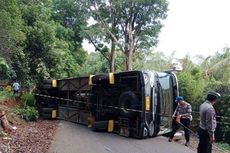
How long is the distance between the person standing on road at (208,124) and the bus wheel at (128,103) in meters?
5.11

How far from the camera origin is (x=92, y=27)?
3378cm

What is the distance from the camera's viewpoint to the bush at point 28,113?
58.9ft

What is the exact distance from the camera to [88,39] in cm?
3400

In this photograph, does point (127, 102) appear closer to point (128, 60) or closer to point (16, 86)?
point (16, 86)

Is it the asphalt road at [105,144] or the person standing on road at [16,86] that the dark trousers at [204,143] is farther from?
the person standing on road at [16,86]

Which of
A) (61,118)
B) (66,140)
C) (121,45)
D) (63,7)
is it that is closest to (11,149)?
(66,140)

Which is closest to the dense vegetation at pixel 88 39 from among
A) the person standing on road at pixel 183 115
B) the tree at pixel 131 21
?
the tree at pixel 131 21

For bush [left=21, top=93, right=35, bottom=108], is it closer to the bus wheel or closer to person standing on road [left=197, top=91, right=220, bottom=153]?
the bus wheel

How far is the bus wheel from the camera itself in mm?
13555

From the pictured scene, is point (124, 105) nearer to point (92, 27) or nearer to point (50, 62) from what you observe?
point (50, 62)

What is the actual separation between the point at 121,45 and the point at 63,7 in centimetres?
753

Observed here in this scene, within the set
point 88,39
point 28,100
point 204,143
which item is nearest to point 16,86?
point 28,100

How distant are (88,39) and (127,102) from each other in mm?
20766

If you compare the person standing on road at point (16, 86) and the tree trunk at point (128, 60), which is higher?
the tree trunk at point (128, 60)
